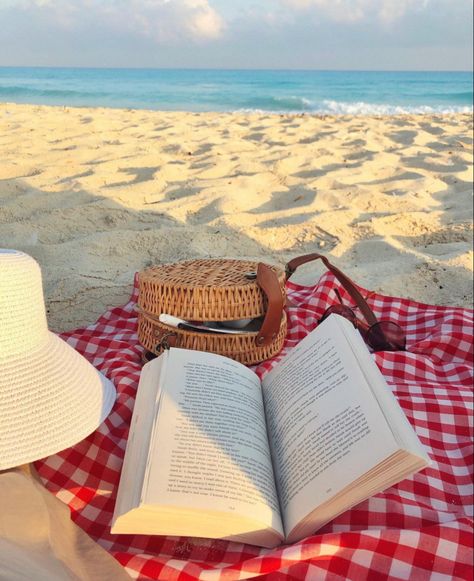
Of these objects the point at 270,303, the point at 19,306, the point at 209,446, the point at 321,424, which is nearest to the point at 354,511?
the point at 321,424

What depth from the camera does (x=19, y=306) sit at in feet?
2.60

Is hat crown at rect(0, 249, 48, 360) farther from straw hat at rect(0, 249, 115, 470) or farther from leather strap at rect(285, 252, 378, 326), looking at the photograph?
leather strap at rect(285, 252, 378, 326)

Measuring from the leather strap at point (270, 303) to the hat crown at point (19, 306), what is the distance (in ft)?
1.57

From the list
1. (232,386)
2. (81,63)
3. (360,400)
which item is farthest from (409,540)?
(81,63)

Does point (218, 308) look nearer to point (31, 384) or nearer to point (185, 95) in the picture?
point (31, 384)

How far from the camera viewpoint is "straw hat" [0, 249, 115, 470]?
745mm

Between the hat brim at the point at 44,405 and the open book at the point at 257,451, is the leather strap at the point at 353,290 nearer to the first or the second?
the open book at the point at 257,451

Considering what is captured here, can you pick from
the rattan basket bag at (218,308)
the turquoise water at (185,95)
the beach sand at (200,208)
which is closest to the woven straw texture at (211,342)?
the rattan basket bag at (218,308)

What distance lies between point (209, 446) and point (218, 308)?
427 millimetres

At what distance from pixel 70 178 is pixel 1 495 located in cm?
150

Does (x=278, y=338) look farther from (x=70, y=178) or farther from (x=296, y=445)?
(x=70, y=178)

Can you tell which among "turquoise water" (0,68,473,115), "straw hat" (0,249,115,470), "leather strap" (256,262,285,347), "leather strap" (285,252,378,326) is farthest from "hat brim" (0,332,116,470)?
"turquoise water" (0,68,473,115)

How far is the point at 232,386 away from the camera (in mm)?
943

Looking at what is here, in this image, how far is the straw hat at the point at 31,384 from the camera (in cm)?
75
